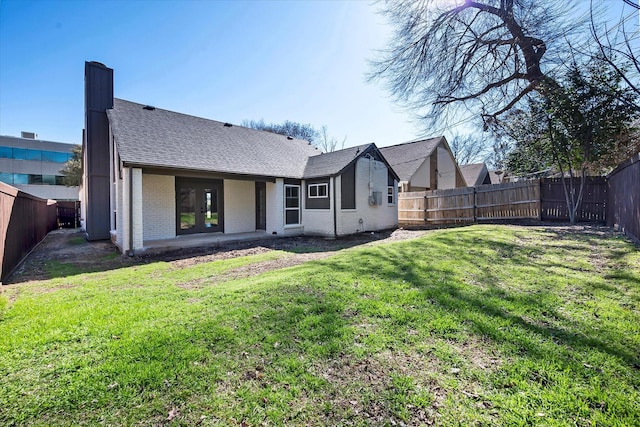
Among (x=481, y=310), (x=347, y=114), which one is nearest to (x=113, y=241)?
(x=481, y=310)

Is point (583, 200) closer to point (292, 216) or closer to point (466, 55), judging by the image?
point (466, 55)

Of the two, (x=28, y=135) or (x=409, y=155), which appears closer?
(x=409, y=155)

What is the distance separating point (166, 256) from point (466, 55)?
1399cm

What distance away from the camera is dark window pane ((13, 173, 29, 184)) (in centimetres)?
3459

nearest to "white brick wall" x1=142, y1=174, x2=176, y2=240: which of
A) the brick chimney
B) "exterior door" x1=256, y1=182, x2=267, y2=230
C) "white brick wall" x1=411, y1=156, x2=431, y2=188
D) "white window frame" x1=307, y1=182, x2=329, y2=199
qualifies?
the brick chimney

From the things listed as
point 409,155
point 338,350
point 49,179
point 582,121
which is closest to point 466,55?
point 582,121

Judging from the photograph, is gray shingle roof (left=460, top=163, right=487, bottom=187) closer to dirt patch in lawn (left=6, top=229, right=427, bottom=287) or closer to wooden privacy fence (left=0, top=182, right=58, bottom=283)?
dirt patch in lawn (left=6, top=229, right=427, bottom=287)

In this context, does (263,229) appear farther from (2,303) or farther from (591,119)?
(591,119)

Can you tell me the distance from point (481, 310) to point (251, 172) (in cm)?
1034

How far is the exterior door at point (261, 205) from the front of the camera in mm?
14719

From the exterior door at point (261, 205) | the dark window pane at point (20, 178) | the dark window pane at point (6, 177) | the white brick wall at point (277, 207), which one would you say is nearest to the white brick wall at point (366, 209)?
the white brick wall at point (277, 207)

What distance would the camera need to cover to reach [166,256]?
30.9 feet

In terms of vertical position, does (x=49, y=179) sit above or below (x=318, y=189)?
above

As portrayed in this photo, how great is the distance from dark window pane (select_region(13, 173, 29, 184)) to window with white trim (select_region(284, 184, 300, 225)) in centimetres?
4097
